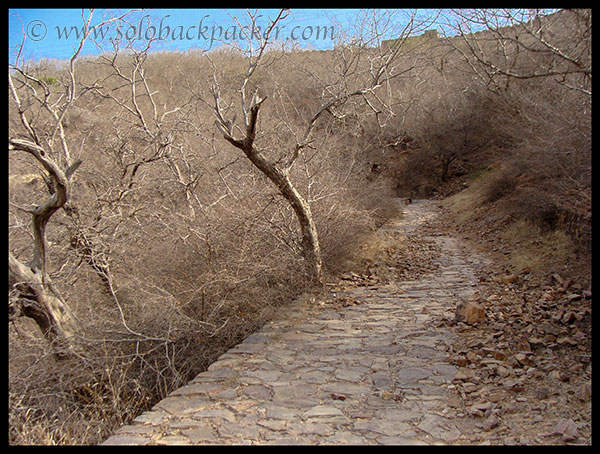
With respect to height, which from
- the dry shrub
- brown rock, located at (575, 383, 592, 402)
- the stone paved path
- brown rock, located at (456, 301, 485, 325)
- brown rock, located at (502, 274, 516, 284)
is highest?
the dry shrub

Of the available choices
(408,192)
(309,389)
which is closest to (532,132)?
(309,389)

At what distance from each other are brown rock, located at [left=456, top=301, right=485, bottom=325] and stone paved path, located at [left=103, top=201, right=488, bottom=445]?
24 centimetres

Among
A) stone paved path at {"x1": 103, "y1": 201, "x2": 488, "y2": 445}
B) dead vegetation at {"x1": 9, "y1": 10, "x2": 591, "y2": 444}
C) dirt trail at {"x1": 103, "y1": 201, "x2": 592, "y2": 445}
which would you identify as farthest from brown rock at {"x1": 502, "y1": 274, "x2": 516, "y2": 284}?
stone paved path at {"x1": 103, "y1": 201, "x2": 488, "y2": 445}

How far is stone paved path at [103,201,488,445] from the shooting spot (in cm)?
335

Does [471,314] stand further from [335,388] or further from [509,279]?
[335,388]

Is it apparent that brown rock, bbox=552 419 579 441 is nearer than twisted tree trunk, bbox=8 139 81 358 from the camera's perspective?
Yes

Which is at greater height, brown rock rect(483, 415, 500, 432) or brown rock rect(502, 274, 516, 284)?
brown rock rect(502, 274, 516, 284)

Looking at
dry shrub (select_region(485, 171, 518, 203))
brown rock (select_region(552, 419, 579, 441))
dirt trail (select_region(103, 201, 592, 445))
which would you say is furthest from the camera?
dry shrub (select_region(485, 171, 518, 203))

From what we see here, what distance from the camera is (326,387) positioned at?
411 centimetres

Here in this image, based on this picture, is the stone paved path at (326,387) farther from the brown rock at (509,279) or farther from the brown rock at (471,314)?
the brown rock at (509,279)

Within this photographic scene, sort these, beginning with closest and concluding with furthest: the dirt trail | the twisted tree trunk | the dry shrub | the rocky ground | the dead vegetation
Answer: the rocky ground, the dirt trail, the dead vegetation, the twisted tree trunk, the dry shrub

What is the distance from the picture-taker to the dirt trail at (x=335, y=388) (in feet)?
11.0

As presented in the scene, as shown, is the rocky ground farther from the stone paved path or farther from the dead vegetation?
the dead vegetation

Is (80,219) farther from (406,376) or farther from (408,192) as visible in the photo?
(408,192)
